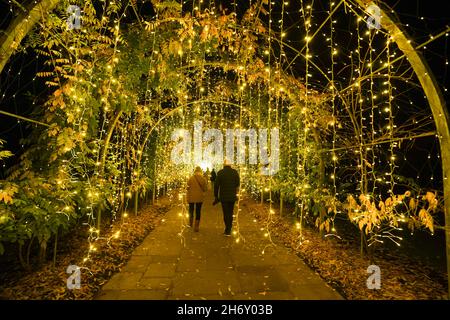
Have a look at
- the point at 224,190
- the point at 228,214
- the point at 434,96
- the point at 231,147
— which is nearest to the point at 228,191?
the point at 224,190

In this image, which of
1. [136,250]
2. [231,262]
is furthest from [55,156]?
[231,262]

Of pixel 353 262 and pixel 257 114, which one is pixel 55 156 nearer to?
pixel 353 262

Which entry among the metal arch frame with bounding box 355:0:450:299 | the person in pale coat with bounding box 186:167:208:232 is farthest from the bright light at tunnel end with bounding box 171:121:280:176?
the metal arch frame with bounding box 355:0:450:299

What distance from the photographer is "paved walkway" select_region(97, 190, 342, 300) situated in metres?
3.86

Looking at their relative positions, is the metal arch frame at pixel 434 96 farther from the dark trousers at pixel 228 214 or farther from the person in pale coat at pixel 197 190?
the person in pale coat at pixel 197 190

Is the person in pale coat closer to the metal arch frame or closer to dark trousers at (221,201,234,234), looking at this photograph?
dark trousers at (221,201,234,234)

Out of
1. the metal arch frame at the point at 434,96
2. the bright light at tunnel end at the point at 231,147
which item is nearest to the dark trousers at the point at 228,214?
the bright light at tunnel end at the point at 231,147

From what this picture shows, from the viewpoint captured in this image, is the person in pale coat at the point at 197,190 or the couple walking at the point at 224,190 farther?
the person in pale coat at the point at 197,190

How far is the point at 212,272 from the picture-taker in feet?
15.1

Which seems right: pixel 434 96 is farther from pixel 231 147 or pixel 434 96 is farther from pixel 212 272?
→ pixel 231 147

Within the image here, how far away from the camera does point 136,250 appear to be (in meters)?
5.74

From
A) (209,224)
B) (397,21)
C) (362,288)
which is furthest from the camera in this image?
(209,224)

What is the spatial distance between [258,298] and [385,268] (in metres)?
2.22

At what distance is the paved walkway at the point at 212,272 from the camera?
12.7ft
